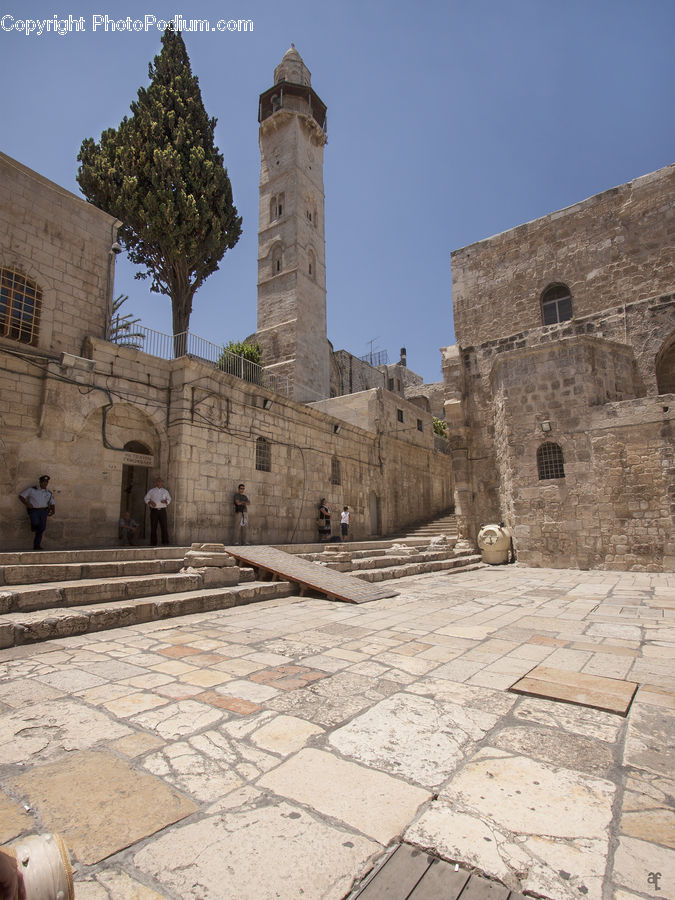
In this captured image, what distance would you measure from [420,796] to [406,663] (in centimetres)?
181

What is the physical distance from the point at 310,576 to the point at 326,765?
5513 mm

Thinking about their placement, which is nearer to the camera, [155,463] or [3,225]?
[3,225]

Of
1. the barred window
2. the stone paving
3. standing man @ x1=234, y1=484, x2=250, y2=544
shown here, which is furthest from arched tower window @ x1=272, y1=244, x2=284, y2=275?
the stone paving

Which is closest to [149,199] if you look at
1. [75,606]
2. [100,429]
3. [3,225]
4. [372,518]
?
[3,225]

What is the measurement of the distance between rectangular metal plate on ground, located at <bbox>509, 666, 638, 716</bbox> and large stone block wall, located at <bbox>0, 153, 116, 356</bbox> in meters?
10.6

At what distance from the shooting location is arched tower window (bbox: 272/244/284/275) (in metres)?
28.3

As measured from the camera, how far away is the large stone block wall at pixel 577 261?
12.8m

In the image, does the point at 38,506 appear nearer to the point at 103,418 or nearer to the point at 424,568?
the point at 103,418

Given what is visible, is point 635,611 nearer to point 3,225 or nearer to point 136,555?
point 136,555

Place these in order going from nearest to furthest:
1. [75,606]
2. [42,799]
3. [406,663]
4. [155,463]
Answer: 1. [42,799]
2. [406,663]
3. [75,606]
4. [155,463]

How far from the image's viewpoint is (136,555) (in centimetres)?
796

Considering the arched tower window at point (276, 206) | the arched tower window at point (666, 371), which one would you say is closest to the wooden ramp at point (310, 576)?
the arched tower window at point (666, 371)

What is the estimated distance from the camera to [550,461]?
1191cm

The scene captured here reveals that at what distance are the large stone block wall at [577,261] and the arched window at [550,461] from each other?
4.82 m
